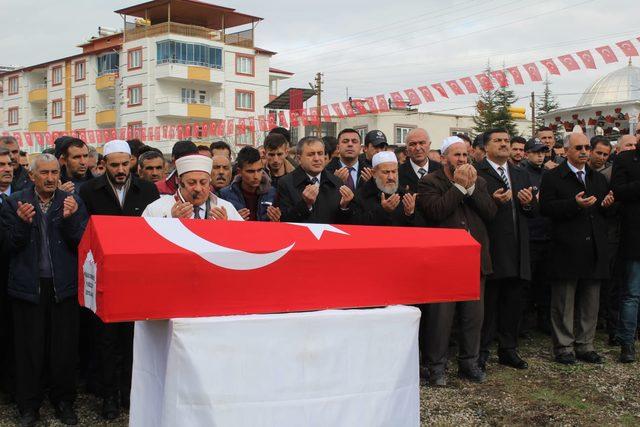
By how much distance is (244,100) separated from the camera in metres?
49.8

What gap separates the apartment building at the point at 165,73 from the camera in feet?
150

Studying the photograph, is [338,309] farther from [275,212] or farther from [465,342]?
[465,342]

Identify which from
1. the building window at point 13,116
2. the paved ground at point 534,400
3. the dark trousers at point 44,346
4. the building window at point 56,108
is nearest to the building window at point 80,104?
the building window at point 56,108

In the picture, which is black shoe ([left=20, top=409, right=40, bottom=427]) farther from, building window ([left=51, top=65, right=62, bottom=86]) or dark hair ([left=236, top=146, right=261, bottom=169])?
building window ([left=51, top=65, right=62, bottom=86])

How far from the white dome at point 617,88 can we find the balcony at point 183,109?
23.3 m

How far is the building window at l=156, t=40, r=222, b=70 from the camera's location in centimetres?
4528

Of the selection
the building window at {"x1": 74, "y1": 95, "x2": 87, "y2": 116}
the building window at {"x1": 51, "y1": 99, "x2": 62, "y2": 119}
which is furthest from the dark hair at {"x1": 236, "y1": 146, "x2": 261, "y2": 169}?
the building window at {"x1": 51, "y1": 99, "x2": 62, "y2": 119}

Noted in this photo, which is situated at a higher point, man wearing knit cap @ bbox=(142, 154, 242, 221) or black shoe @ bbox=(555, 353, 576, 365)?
man wearing knit cap @ bbox=(142, 154, 242, 221)

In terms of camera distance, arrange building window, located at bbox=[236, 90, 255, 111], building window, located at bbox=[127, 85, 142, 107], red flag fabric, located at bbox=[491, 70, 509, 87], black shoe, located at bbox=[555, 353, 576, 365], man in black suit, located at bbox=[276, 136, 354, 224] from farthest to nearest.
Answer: building window, located at bbox=[236, 90, 255, 111]
building window, located at bbox=[127, 85, 142, 107]
red flag fabric, located at bbox=[491, 70, 509, 87]
black shoe, located at bbox=[555, 353, 576, 365]
man in black suit, located at bbox=[276, 136, 354, 224]

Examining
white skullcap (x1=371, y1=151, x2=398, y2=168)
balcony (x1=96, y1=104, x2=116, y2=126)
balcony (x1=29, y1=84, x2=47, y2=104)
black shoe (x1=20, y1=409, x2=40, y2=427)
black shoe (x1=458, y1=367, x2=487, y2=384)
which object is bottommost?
black shoe (x1=20, y1=409, x2=40, y2=427)

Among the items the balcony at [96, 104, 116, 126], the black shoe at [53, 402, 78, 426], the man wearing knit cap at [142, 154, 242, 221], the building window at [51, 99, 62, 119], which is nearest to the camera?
the man wearing knit cap at [142, 154, 242, 221]

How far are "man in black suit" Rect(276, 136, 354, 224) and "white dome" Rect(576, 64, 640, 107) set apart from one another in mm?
38489

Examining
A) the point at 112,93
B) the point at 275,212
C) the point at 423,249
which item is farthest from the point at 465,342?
the point at 112,93

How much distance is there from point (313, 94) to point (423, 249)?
3247 centimetres
